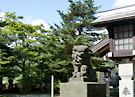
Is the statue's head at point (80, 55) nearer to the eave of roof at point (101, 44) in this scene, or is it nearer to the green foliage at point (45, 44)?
the eave of roof at point (101, 44)

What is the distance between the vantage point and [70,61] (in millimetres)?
20734

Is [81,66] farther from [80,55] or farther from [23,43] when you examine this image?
[23,43]

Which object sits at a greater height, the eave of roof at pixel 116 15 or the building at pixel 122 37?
the eave of roof at pixel 116 15

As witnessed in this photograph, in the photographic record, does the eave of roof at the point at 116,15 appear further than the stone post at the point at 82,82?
Yes

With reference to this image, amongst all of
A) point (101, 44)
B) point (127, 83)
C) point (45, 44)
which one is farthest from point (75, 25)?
point (127, 83)

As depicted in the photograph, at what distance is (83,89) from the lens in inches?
364

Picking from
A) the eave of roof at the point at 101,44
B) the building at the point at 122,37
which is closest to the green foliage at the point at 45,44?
the eave of roof at the point at 101,44

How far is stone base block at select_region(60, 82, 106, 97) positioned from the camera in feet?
30.3

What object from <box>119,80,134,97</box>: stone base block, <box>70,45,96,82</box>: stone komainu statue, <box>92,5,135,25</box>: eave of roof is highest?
<box>92,5,135,25</box>: eave of roof

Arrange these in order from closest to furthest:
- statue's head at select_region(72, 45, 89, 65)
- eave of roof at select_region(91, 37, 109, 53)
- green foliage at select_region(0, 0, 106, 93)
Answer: statue's head at select_region(72, 45, 89, 65) → eave of roof at select_region(91, 37, 109, 53) → green foliage at select_region(0, 0, 106, 93)

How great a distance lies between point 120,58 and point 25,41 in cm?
1577

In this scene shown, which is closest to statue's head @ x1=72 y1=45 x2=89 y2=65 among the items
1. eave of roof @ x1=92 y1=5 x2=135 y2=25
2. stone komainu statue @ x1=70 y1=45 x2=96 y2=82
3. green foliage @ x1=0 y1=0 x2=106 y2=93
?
stone komainu statue @ x1=70 y1=45 x2=96 y2=82

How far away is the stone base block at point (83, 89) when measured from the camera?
30.3 ft

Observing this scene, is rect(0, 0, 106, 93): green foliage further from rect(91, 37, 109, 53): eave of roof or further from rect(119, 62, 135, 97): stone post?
rect(119, 62, 135, 97): stone post
